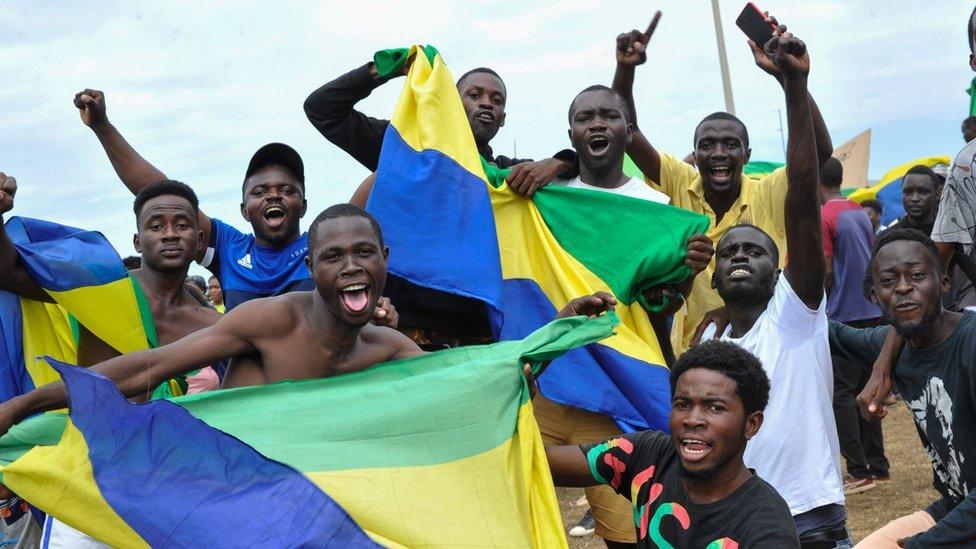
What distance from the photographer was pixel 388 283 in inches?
202

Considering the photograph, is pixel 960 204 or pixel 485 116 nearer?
pixel 960 204

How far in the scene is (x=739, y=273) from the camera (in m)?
Result: 4.74

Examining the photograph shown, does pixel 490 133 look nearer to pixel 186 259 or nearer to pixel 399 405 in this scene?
pixel 186 259

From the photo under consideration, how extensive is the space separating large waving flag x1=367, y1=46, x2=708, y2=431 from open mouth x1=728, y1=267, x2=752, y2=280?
0.47 m

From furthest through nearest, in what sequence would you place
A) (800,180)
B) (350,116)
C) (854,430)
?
1. (854,430)
2. (350,116)
3. (800,180)

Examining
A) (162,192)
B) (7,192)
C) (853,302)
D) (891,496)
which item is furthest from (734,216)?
(853,302)

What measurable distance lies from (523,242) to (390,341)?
124cm

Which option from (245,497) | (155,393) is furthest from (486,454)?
(155,393)

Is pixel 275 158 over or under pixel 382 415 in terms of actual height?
over

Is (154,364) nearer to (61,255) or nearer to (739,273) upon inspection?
(61,255)

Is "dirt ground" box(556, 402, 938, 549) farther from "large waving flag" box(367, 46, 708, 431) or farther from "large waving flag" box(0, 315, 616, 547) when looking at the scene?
"large waving flag" box(0, 315, 616, 547)

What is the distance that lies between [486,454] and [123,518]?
118 centimetres

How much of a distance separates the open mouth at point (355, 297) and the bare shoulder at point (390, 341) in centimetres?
30

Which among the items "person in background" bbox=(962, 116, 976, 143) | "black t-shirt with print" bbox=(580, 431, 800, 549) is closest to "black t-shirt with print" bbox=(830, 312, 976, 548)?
"black t-shirt with print" bbox=(580, 431, 800, 549)
